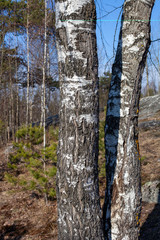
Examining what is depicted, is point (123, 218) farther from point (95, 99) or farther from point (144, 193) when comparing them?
point (144, 193)

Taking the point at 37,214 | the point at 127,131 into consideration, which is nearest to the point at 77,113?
the point at 127,131

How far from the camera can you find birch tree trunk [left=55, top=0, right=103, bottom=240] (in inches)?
52.5

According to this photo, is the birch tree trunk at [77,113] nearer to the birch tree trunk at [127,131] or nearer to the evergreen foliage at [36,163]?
the birch tree trunk at [127,131]

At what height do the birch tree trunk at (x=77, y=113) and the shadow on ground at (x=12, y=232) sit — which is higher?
the birch tree trunk at (x=77, y=113)

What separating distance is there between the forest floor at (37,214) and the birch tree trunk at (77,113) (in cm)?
188

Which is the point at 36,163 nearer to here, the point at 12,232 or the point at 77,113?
the point at 12,232

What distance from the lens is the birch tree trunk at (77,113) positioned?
1.33 m

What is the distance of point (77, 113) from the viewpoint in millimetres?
1340

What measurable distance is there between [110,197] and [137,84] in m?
0.98

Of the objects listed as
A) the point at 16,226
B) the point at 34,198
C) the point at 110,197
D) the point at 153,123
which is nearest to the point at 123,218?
the point at 110,197

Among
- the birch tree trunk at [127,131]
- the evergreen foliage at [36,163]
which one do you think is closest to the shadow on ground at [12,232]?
the evergreen foliage at [36,163]

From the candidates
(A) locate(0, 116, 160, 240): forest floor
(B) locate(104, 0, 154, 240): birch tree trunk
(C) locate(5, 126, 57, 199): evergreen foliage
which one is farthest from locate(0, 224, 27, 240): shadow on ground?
(B) locate(104, 0, 154, 240): birch tree trunk

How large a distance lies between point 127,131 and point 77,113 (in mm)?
491

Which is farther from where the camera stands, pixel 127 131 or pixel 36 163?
pixel 36 163
